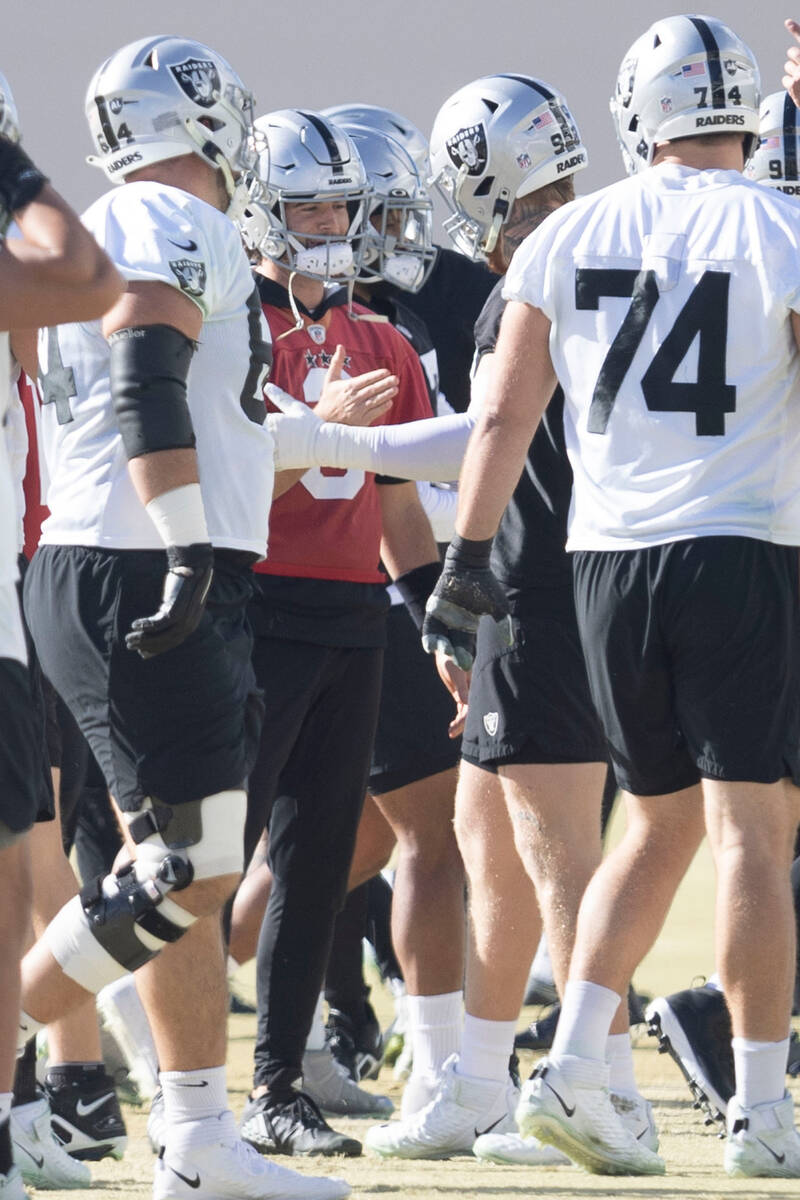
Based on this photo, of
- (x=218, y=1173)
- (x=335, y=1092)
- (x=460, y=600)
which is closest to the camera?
(x=218, y=1173)

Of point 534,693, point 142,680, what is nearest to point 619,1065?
point 534,693

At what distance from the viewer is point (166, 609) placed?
9.74 ft

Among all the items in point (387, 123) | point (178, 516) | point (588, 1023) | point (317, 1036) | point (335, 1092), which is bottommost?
point (335, 1092)

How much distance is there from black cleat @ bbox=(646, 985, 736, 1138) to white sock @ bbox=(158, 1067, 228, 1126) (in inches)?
44.9

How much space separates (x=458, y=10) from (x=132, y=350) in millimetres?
9551

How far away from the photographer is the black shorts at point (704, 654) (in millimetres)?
3205

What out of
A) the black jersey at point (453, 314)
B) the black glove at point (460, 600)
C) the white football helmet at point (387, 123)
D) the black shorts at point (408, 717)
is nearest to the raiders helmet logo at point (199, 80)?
the black glove at point (460, 600)

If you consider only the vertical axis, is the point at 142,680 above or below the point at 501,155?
below

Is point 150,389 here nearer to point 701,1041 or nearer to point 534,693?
point 534,693

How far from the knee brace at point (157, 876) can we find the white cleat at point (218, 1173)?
288 millimetres

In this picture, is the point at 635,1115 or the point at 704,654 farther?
the point at 635,1115

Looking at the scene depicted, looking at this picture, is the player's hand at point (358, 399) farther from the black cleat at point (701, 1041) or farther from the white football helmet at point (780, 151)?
the white football helmet at point (780, 151)

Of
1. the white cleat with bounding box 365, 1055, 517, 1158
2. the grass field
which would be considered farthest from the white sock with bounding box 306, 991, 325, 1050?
the white cleat with bounding box 365, 1055, 517, 1158

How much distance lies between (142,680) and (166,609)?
6.2 inches
